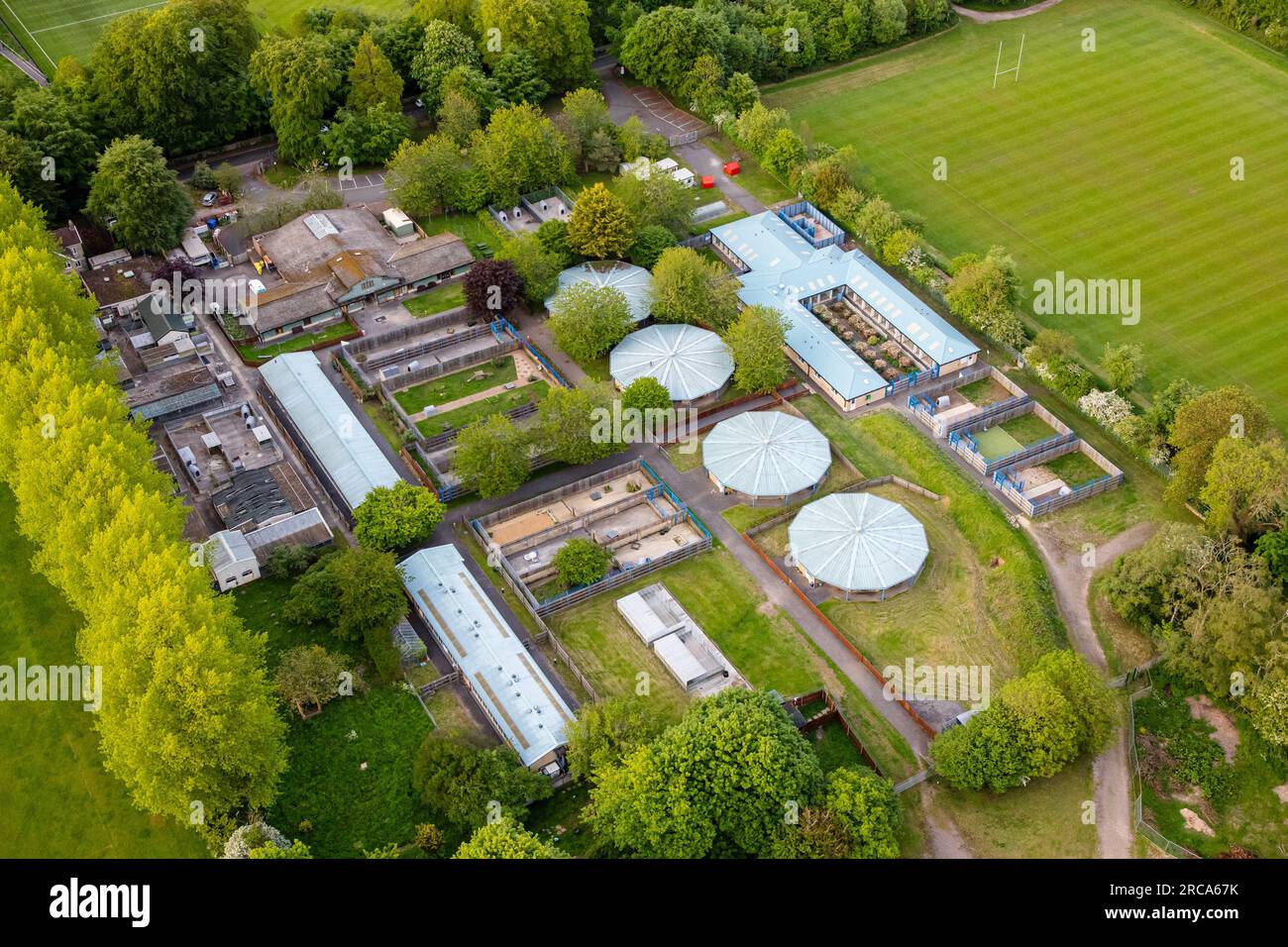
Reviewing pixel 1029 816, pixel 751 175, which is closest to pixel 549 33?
pixel 751 175

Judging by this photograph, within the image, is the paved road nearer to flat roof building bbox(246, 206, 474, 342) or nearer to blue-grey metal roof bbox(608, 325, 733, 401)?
blue-grey metal roof bbox(608, 325, 733, 401)

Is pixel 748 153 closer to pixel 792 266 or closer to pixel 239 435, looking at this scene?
pixel 792 266

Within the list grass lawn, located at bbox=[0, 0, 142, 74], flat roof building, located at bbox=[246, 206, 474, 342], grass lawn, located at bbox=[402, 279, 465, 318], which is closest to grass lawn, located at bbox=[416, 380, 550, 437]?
grass lawn, located at bbox=[402, 279, 465, 318]

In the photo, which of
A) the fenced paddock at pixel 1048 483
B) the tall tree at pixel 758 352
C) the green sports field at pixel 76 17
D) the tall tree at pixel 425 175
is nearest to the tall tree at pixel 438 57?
the tall tree at pixel 425 175

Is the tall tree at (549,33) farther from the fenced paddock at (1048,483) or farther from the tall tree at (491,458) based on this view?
the fenced paddock at (1048,483)

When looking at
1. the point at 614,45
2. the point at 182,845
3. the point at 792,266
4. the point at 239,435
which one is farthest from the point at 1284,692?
the point at 614,45
